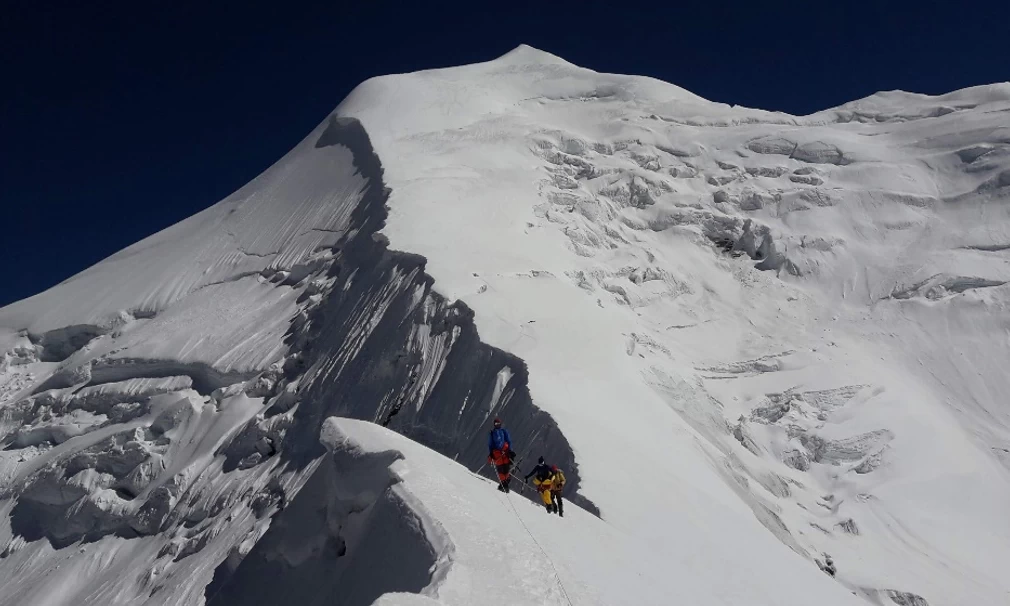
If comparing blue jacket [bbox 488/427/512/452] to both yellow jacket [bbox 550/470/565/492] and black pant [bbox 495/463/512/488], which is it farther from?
yellow jacket [bbox 550/470/565/492]

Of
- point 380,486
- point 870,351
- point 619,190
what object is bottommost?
point 870,351

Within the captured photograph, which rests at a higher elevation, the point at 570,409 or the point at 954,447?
the point at 570,409

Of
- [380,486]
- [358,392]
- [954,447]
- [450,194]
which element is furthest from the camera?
[450,194]

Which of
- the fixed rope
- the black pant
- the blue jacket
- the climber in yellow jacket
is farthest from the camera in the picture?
the blue jacket

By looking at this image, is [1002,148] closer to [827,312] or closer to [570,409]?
[827,312]

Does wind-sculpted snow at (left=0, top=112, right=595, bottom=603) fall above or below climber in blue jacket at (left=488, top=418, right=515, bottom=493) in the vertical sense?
below

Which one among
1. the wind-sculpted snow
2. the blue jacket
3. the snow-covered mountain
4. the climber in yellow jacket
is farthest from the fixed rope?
the wind-sculpted snow

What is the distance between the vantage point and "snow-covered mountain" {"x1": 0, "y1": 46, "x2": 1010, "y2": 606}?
45.3ft

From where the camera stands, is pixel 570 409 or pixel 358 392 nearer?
pixel 570 409

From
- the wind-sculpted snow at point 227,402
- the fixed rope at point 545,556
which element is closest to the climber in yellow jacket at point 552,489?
the fixed rope at point 545,556

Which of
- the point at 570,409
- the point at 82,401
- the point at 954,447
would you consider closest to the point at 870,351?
the point at 954,447

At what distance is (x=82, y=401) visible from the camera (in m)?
35.0

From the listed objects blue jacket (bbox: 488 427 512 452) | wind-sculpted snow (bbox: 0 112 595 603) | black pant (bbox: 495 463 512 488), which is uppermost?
blue jacket (bbox: 488 427 512 452)

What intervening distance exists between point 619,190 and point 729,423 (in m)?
18.3
